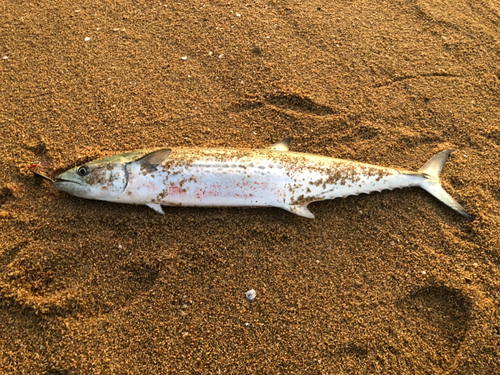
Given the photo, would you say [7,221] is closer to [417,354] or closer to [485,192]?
[417,354]

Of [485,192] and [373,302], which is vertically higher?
[485,192]

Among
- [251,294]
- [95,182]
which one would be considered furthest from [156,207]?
[251,294]

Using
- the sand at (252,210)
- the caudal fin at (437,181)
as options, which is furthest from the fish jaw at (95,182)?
the caudal fin at (437,181)

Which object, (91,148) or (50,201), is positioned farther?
(91,148)

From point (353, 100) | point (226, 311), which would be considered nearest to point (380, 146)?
point (353, 100)

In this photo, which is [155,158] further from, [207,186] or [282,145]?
[282,145]

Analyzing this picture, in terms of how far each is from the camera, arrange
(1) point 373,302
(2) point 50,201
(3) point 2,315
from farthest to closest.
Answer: (2) point 50,201, (1) point 373,302, (3) point 2,315

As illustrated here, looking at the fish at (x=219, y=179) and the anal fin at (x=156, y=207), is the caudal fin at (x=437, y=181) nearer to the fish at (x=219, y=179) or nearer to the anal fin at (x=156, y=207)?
the fish at (x=219, y=179)
